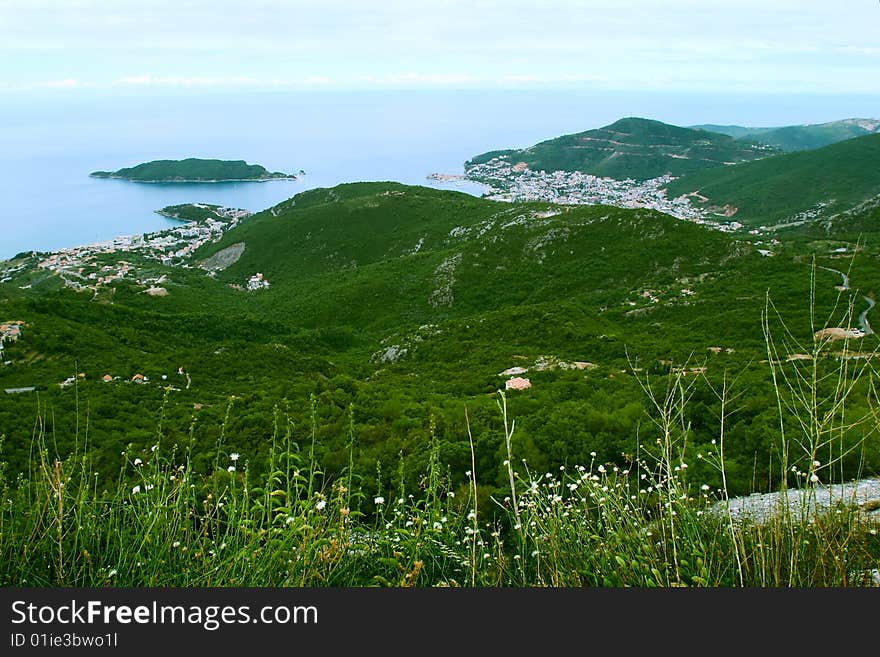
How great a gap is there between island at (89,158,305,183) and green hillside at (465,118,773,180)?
74889mm

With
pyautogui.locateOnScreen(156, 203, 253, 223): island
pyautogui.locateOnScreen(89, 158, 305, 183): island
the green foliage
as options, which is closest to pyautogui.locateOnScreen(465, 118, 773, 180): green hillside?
pyautogui.locateOnScreen(89, 158, 305, 183): island

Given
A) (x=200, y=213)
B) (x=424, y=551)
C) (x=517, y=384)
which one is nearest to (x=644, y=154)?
(x=200, y=213)

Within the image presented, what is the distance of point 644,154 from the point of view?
182375mm

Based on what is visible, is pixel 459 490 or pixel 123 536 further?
pixel 459 490

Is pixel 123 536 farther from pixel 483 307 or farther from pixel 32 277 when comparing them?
pixel 32 277

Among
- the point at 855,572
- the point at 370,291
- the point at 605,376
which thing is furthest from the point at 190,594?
the point at 370,291

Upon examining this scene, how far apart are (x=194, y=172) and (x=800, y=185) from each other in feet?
579

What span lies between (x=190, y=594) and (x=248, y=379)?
62.5 feet

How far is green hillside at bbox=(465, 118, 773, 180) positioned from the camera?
173 m

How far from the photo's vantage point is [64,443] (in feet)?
38.7

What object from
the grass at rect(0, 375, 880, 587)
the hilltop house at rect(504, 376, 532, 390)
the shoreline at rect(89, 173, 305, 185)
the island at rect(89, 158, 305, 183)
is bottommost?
the hilltop house at rect(504, 376, 532, 390)

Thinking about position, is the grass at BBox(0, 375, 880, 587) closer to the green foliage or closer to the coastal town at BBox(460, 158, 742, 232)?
the coastal town at BBox(460, 158, 742, 232)

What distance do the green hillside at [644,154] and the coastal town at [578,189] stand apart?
234 inches

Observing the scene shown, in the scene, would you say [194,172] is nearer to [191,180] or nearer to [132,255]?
[191,180]
